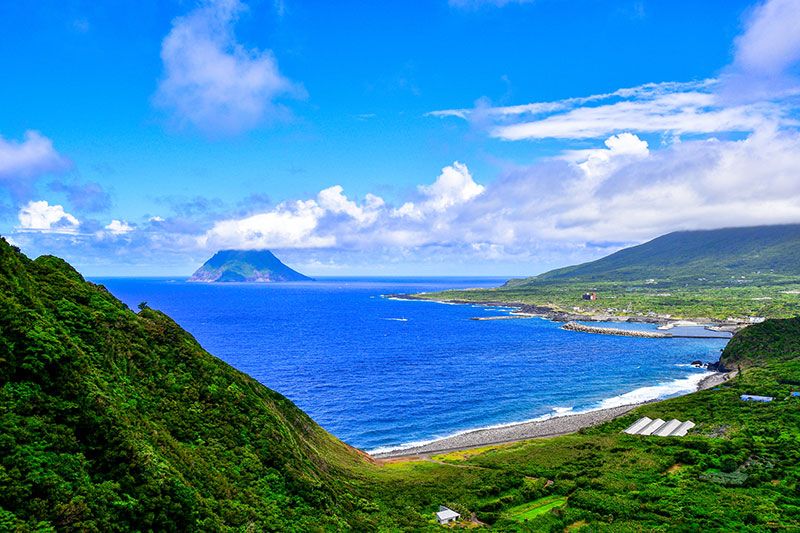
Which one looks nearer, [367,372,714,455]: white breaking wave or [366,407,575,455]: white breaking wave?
[366,407,575,455]: white breaking wave

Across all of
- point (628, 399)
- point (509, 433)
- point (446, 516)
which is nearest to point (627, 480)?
point (446, 516)

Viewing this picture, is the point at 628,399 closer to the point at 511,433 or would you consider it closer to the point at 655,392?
the point at 655,392

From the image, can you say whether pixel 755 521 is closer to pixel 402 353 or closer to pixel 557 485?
pixel 557 485

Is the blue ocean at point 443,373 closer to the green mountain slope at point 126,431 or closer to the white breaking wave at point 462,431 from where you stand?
the white breaking wave at point 462,431

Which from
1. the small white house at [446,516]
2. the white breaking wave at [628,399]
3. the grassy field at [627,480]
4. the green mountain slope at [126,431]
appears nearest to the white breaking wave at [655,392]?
the white breaking wave at [628,399]

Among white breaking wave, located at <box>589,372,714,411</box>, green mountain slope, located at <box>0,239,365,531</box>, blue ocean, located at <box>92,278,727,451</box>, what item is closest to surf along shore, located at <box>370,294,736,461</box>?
blue ocean, located at <box>92,278,727,451</box>

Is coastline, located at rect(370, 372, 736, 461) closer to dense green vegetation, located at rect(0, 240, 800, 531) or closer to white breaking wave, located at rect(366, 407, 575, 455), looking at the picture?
white breaking wave, located at rect(366, 407, 575, 455)
